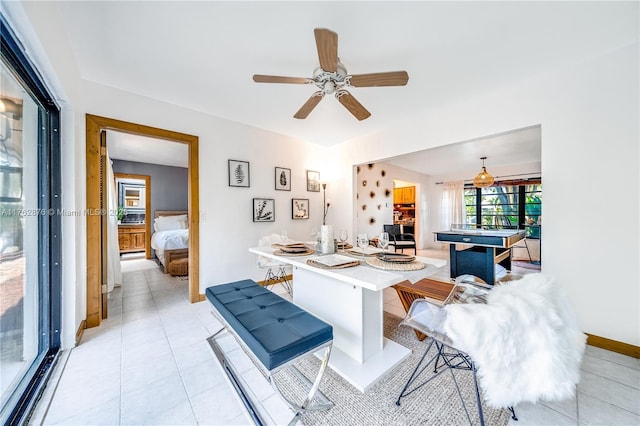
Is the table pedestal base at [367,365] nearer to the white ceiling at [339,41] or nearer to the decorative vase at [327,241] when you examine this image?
the decorative vase at [327,241]

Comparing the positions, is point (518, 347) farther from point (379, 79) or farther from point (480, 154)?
point (480, 154)

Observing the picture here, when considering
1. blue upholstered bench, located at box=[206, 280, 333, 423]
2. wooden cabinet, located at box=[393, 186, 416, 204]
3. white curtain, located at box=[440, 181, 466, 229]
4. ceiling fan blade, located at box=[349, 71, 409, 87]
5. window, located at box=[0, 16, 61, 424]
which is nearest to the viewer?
blue upholstered bench, located at box=[206, 280, 333, 423]

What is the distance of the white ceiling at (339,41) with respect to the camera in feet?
5.08

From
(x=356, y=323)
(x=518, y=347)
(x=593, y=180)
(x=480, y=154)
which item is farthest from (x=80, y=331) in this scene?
(x=480, y=154)

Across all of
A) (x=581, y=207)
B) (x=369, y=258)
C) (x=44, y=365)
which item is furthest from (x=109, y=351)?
(x=581, y=207)

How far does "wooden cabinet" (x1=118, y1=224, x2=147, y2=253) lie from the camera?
6.15m

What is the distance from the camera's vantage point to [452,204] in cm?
717

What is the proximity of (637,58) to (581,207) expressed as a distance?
3.92 feet

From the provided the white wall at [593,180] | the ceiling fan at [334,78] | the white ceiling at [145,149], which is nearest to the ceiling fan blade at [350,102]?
the ceiling fan at [334,78]

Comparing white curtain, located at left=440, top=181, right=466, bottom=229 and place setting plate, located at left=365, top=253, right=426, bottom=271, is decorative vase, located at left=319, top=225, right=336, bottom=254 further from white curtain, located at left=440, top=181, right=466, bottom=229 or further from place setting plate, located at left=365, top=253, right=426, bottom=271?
white curtain, located at left=440, top=181, right=466, bottom=229

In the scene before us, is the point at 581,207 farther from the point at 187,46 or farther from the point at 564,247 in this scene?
the point at 187,46

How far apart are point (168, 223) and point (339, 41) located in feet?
18.1

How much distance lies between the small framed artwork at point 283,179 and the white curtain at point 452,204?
18.0ft

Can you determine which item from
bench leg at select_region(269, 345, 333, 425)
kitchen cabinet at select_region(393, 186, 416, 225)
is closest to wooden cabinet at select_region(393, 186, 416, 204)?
kitchen cabinet at select_region(393, 186, 416, 225)
